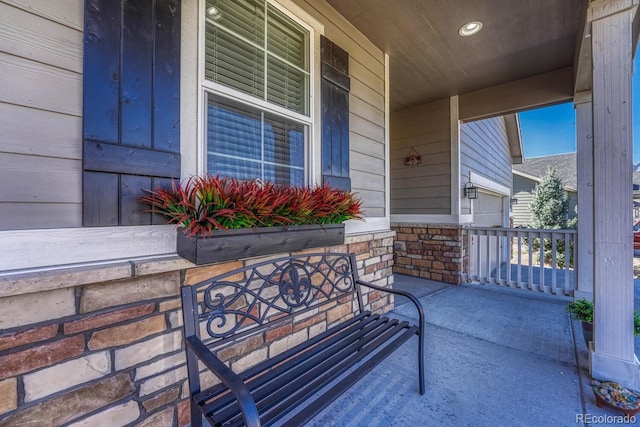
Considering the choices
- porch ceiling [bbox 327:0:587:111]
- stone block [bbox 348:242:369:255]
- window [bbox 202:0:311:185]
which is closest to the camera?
window [bbox 202:0:311:185]

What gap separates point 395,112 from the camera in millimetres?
4762

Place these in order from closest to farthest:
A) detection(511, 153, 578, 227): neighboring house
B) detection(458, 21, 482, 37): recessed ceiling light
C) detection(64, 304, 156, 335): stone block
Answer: detection(64, 304, 156, 335): stone block → detection(458, 21, 482, 37): recessed ceiling light → detection(511, 153, 578, 227): neighboring house

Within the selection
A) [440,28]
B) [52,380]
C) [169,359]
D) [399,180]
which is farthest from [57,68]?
[399,180]

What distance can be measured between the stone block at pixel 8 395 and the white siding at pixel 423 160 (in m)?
4.48

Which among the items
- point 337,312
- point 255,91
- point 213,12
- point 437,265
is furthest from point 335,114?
point 437,265

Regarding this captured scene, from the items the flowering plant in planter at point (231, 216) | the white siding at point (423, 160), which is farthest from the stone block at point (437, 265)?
the flowering plant in planter at point (231, 216)

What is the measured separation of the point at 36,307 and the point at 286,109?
1.70 m

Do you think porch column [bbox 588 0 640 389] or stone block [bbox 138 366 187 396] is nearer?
stone block [bbox 138 366 187 396]

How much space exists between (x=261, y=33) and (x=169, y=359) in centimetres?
203

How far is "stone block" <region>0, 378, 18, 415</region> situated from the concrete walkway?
4.18 ft

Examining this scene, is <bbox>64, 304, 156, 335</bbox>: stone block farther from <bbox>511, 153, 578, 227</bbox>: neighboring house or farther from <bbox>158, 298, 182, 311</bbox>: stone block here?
<bbox>511, 153, 578, 227</bbox>: neighboring house

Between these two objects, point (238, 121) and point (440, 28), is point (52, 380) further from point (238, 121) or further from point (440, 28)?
point (440, 28)

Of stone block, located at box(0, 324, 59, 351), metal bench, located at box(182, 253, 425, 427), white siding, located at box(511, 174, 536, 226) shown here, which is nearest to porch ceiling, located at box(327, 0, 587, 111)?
metal bench, located at box(182, 253, 425, 427)

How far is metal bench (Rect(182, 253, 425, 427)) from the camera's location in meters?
1.06
